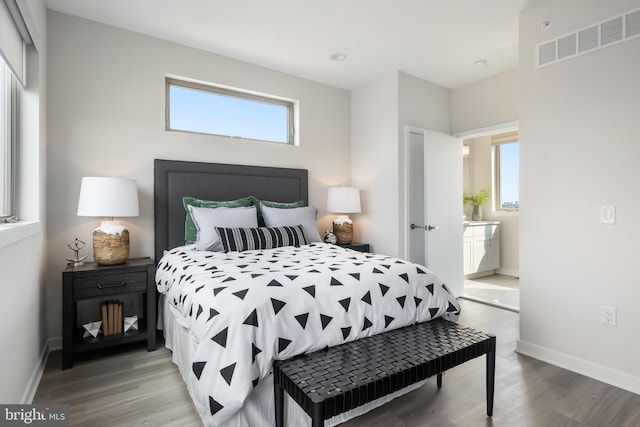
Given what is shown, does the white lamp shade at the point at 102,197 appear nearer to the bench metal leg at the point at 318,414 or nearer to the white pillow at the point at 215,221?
the white pillow at the point at 215,221

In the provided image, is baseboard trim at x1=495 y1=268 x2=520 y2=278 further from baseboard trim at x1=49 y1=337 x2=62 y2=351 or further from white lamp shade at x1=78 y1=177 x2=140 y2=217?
baseboard trim at x1=49 y1=337 x2=62 y2=351

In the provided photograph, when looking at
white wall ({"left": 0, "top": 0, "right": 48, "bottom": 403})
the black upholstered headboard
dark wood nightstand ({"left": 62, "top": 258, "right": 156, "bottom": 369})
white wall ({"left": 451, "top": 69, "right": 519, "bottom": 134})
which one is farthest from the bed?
white wall ({"left": 451, "top": 69, "right": 519, "bottom": 134})

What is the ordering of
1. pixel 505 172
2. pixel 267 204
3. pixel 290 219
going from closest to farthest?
1. pixel 290 219
2. pixel 267 204
3. pixel 505 172

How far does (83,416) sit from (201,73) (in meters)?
2.94

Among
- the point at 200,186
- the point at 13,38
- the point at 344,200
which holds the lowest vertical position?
the point at 344,200

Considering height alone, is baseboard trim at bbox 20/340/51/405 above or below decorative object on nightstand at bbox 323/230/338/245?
below

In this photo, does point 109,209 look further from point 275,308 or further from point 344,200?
point 344,200

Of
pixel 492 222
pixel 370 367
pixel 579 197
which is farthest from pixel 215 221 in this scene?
pixel 492 222

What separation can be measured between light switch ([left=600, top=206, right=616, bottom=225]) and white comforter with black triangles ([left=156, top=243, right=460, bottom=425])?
117 centimetres

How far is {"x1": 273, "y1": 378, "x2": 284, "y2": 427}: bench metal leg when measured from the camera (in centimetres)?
152

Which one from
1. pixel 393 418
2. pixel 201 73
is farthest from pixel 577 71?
pixel 201 73

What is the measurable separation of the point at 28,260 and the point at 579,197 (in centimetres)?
365

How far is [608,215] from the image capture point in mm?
2236

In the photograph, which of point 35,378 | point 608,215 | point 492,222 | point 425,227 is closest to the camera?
point 35,378
